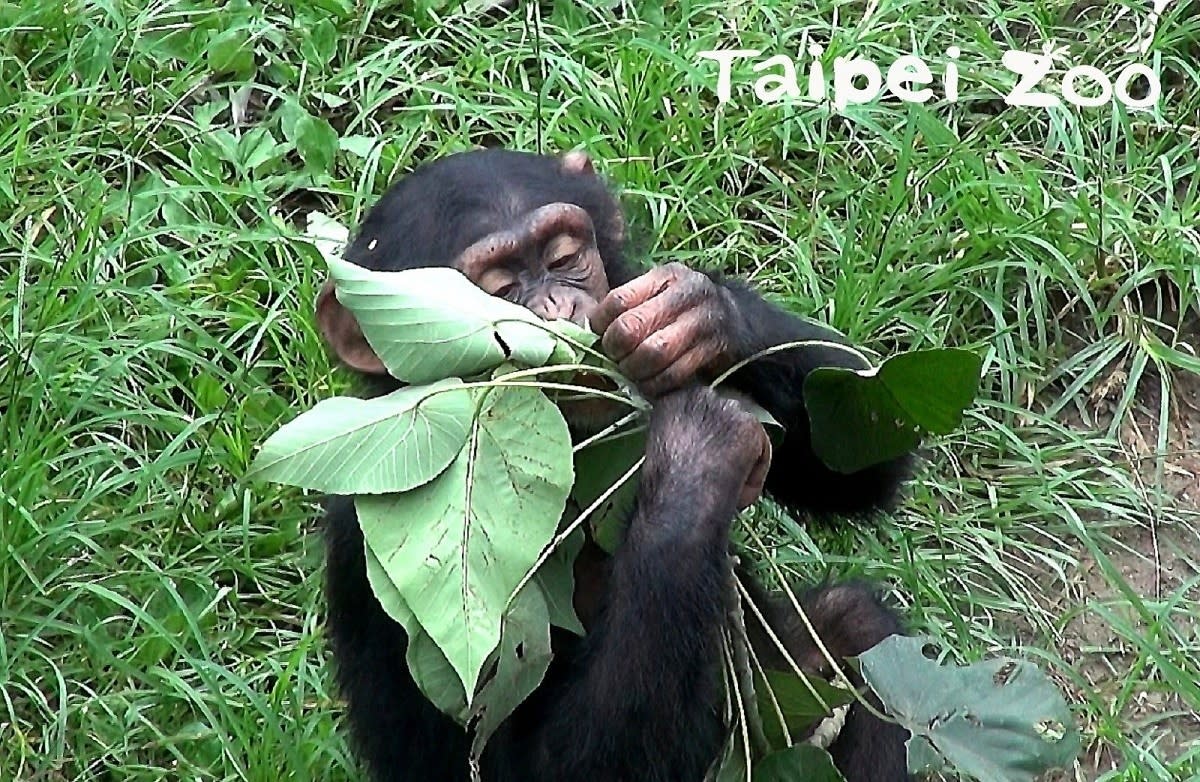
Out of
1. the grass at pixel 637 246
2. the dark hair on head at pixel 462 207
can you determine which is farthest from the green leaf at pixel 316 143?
the dark hair on head at pixel 462 207

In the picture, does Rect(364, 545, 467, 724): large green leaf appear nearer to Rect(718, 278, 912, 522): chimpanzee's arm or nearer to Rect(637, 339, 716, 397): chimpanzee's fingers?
Rect(637, 339, 716, 397): chimpanzee's fingers

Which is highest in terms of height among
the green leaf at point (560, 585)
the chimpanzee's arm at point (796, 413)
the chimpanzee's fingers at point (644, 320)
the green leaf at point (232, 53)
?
the chimpanzee's fingers at point (644, 320)

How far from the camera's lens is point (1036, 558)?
17.7 ft

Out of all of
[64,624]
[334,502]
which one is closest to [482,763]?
[334,502]

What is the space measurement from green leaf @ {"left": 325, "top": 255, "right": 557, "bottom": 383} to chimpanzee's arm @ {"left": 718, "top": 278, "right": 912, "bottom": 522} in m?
0.69

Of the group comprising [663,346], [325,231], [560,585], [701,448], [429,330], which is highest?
[429,330]

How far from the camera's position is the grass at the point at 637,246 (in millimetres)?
5131

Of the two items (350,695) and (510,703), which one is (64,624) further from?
(510,703)

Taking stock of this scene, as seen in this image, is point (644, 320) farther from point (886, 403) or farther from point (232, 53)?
point (232, 53)

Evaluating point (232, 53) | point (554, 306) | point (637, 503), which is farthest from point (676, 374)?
point (232, 53)

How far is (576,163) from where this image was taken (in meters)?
4.74

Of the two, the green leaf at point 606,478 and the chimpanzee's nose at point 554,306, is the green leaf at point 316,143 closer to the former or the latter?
the chimpanzee's nose at point 554,306

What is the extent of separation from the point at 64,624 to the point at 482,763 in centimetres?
154

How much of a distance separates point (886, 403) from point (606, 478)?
56 centimetres
